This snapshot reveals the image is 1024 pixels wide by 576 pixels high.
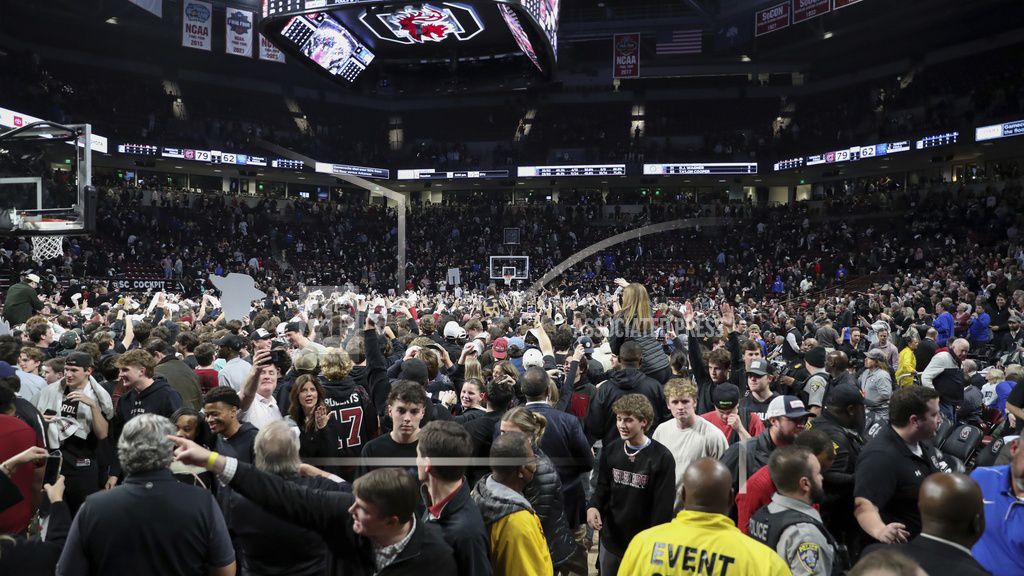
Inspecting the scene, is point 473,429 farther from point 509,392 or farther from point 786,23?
point 786,23

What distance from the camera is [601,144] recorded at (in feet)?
133

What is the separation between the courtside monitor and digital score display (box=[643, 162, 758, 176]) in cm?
1753

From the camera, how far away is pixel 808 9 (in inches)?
1236

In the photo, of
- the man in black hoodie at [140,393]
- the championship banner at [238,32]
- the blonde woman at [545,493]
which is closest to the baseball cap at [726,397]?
the blonde woman at [545,493]

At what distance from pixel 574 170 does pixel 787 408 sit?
3505 centimetres

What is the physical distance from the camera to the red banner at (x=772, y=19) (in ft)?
107

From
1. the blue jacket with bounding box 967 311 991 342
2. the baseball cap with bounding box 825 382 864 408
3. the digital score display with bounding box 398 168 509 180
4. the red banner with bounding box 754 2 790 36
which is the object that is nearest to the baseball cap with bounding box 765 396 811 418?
the baseball cap with bounding box 825 382 864 408

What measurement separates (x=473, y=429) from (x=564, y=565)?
97 cm

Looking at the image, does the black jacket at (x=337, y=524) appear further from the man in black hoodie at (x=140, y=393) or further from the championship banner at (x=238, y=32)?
the championship banner at (x=238, y=32)

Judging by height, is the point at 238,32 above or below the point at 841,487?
above

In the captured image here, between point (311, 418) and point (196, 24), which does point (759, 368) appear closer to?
point (311, 418)

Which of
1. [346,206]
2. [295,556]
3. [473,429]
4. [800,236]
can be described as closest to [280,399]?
[473,429]

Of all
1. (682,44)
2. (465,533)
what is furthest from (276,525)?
(682,44)

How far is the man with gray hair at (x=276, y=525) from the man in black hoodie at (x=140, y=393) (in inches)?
88.9
